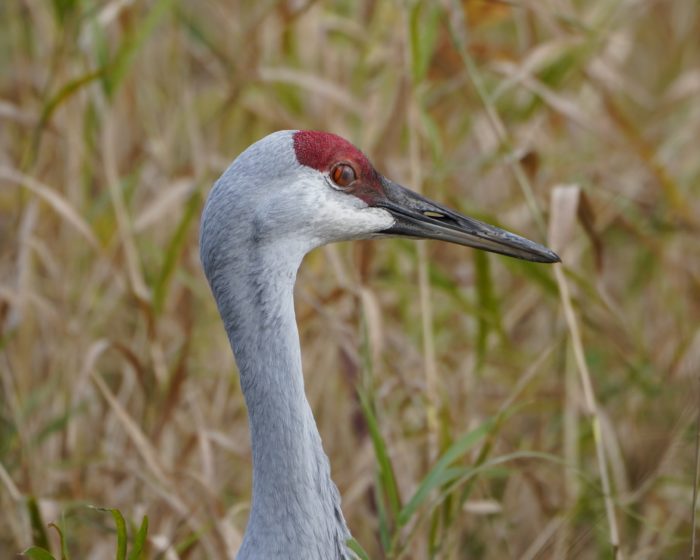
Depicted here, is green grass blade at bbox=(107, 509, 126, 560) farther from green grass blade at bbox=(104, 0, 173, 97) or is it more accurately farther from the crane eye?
green grass blade at bbox=(104, 0, 173, 97)

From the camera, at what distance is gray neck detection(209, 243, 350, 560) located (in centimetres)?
220

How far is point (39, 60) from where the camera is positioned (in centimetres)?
448

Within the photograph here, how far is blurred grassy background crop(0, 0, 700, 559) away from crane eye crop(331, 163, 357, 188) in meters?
0.56

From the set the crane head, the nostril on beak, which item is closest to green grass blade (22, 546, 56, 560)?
the crane head

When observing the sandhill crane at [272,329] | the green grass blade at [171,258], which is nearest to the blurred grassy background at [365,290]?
the green grass blade at [171,258]

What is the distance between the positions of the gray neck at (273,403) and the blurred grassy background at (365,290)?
0.56 m

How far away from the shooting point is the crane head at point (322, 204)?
2.21 metres

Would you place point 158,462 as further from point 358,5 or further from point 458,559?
point 358,5

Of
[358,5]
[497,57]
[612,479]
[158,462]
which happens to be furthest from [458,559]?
[358,5]

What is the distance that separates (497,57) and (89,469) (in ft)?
6.34

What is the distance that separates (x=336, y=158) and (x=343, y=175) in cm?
4

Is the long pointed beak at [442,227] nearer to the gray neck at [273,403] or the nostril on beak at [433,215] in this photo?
the nostril on beak at [433,215]

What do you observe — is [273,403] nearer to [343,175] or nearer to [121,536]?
[121,536]

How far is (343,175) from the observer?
2367 millimetres
